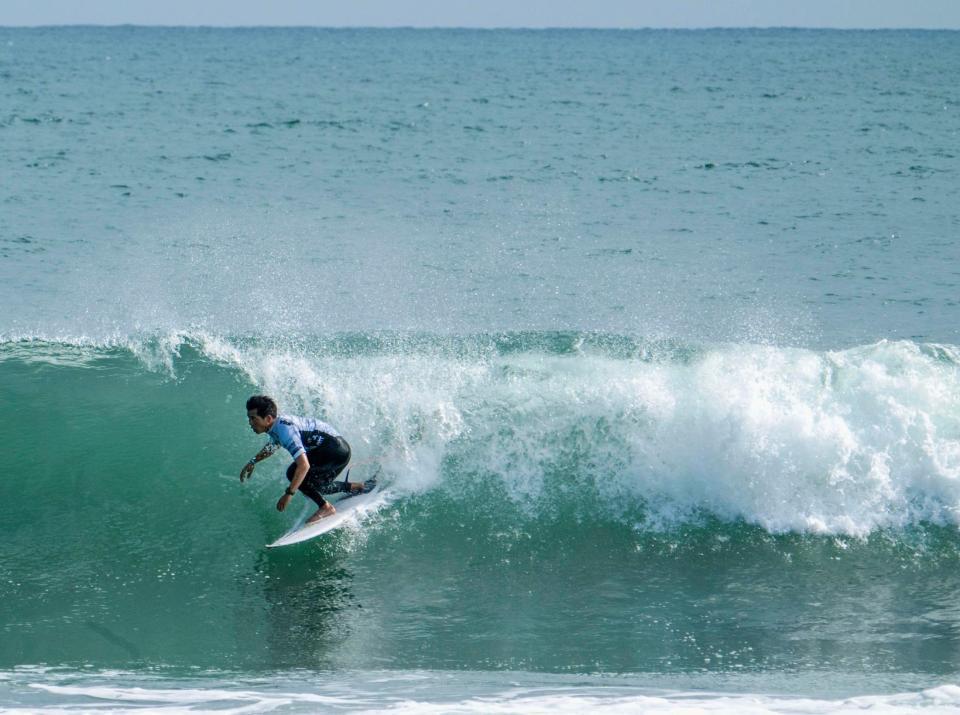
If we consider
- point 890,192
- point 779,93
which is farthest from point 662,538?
point 779,93

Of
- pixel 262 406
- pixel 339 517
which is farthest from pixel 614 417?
pixel 262 406

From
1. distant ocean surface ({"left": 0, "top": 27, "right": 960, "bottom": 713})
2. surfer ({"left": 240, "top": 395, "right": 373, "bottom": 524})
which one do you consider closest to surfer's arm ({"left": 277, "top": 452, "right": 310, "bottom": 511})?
surfer ({"left": 240, "top": 395, "right": 373, "bottom": 524})

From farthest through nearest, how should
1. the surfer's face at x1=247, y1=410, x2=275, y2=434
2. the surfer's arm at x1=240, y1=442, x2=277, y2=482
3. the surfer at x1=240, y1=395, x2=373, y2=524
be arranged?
the surfer's arm at x1=240, y1=442, x2=277, y2=482, the surfer at x1=240, y1=395, x2=373, y2=524, the surfer's face at x1=247, y1=410, x2=275, y2=434

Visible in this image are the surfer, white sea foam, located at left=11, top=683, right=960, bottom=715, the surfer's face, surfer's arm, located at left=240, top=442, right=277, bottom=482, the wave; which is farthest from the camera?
the wave

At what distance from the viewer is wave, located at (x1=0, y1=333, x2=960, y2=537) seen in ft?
33.5

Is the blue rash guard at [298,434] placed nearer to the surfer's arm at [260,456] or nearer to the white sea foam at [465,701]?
the surfer's arm at [260,456]

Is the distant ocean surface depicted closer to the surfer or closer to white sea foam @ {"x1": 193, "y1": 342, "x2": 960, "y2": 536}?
white sea foam @ {"x1": 193, "y1": 342, "x2": 960, "y2": 536}

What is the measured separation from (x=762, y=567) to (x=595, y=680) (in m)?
2.37

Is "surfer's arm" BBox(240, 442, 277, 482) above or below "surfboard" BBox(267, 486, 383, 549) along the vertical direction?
above

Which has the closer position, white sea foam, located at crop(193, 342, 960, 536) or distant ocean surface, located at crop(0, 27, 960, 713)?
distant ocean surface, located at crop(0, 27, 960, 713)

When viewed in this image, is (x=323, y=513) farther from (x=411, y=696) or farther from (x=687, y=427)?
(x=687, y=427)

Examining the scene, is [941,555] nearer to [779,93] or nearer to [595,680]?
[595,680]

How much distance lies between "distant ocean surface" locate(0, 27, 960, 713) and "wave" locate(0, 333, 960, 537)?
0.03 meters

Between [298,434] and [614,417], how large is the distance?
3.28m
